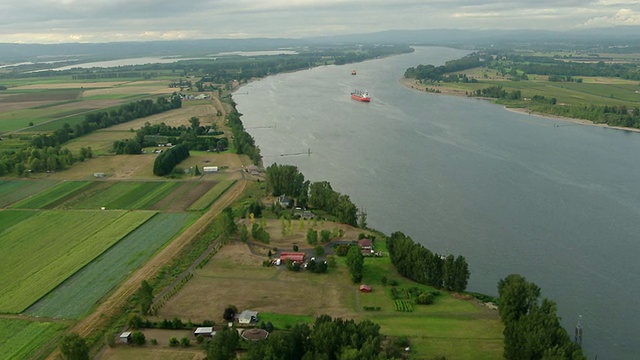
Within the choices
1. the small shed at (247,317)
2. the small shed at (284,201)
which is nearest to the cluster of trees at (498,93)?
the small shed at (284,201)

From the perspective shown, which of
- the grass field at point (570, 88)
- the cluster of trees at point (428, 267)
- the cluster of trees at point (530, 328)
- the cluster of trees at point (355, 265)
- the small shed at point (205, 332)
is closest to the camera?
the cluster of trees at point (530, 328)

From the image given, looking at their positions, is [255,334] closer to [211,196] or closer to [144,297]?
[144,297]

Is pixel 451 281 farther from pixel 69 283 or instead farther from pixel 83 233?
pixel 83 233

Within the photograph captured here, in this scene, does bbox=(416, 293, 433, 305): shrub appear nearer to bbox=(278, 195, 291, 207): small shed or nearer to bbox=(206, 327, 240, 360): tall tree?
bbox=(206, 327, 240, 360): tall tree

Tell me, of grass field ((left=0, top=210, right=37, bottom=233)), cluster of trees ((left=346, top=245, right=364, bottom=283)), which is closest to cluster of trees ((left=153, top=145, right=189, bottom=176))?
grass field ((left=0, top=210, right=37, bottom=233))

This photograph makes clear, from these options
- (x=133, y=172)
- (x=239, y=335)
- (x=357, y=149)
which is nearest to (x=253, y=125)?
(x=357, y=149)

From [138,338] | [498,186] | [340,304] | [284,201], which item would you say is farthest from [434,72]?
[138,338]

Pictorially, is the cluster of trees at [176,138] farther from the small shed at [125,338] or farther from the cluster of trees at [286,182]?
the small shed at [125,338]
